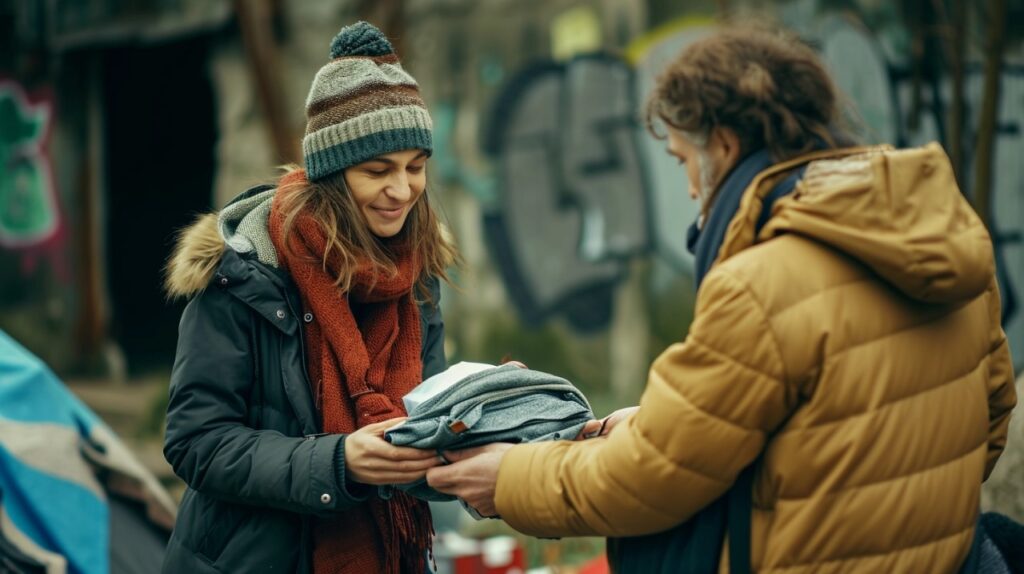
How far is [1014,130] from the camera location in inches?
301

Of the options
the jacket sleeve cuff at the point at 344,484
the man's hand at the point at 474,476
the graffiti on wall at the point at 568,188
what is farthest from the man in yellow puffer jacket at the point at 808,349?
the graffiti on wall at the point at 568,188

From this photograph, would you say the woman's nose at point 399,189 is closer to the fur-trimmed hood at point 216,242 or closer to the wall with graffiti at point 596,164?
the fur-trimmed hood at point 216,242

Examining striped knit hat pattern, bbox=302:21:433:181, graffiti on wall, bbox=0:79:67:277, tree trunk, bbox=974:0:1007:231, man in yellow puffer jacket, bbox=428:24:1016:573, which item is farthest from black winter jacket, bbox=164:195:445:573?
graffiti on wall, bbox=0:79:67:277

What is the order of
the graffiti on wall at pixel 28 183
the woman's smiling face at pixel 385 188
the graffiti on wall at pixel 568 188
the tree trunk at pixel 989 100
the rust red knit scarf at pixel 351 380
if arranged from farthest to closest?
the graffiti on wall at pixel 28 183 → the graffiti on wall at pixel 568 188 → the tree trunk at pixel 989 100 → the woman's smiling face at pixel 385 188 → the rust red knit scarf at pixel 351 380

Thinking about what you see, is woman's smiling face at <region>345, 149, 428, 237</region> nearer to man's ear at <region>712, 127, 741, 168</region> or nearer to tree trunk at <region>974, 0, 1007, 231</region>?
man's ear at <region>712, 127, 741, 168</region>

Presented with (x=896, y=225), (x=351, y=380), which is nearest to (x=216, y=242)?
(x=351, y=380)

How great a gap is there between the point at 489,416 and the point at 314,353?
17.6 inches

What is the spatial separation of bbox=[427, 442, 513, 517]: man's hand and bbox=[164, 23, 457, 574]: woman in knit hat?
0.15 feet

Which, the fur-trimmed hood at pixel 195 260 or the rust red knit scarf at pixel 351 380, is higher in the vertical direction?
the fur-trimmed hood at pixel 195 260

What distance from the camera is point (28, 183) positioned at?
11.0 m

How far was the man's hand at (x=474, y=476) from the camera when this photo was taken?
2.46 meters

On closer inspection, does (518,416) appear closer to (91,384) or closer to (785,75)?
(785,75)

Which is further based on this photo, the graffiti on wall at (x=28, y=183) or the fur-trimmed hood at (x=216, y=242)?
the graffiti on wall at (x=28, y=183)

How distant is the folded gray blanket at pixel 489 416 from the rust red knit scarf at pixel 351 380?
0.17 meters
